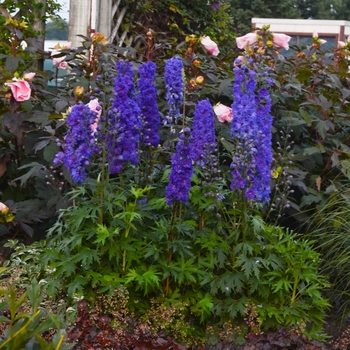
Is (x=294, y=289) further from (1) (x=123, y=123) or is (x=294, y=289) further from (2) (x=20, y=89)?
→ (2) (x=20, y=89)

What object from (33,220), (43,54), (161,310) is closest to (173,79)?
(161,310)

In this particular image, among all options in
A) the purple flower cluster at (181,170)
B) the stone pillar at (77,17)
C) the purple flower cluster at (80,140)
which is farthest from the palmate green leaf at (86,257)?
the stone pillar at (77,17)

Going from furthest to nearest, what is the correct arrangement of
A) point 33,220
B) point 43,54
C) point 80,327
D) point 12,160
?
1. point 43,54
2. point 12,160
3. point 33,220
4. point 80,327

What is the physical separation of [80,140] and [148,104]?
38 centimetres

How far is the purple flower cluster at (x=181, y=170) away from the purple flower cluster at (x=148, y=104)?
34cm

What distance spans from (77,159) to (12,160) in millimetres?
1467

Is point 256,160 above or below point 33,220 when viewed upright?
above

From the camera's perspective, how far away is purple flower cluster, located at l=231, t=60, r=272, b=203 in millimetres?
3377

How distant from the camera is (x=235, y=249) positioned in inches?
137

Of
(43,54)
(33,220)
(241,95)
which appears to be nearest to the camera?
(241,95)

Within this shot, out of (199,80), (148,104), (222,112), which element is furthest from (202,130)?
(199,80)

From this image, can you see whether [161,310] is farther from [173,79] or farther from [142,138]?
[173,79]

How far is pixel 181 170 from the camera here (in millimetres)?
Result: 3229

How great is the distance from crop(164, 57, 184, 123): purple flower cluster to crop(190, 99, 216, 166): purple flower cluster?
0.63 feet
